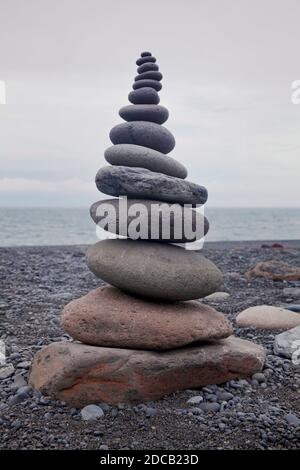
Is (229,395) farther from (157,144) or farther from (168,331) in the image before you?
(157,144)

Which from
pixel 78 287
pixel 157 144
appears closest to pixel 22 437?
pixel 157 144

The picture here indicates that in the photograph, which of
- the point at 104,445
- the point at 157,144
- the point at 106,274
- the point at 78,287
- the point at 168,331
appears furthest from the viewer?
the point at 78,287

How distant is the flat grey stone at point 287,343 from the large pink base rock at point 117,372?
1.49 m

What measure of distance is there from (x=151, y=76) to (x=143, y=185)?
1.77 meters

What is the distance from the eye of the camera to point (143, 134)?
6.23 m

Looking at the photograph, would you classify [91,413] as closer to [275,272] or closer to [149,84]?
[149,84]

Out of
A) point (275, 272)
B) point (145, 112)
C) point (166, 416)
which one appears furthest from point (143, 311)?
point (275, 272)

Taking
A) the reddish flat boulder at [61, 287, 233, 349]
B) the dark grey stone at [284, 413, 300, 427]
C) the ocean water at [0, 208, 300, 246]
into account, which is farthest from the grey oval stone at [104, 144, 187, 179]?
the ocean water at [0, 208, 300, 246]

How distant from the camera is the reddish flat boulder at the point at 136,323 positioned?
5555mm

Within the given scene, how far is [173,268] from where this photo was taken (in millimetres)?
5773

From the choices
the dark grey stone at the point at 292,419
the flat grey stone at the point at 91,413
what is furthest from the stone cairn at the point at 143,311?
the dark grey stone at the point at 292,419

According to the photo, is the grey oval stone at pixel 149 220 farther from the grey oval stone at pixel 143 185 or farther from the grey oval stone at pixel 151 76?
the grey oval stone at pixel 151 76

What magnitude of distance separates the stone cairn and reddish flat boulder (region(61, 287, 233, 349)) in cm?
1

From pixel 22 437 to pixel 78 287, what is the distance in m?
7.78
